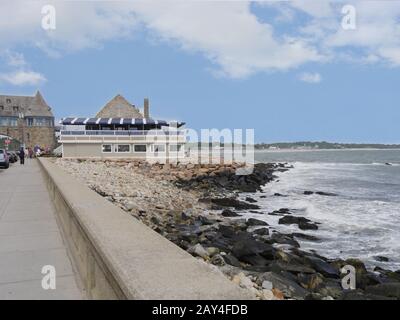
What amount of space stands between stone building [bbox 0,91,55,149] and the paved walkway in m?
83.5

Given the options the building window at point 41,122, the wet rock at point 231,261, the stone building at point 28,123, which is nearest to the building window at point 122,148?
the wet rock at point 231,261

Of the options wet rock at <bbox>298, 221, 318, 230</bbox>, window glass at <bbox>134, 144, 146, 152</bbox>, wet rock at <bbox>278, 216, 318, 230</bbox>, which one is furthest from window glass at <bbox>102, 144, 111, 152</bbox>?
wet rock at <bbox>298, 221, 318, 230</bbox>

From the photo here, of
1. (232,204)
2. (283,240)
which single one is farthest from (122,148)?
(283,240)

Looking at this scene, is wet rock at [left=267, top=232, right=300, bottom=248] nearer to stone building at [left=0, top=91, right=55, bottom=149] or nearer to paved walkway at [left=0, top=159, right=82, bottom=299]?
paved walkway at [left=0, top=159, right=82, bottom=299]

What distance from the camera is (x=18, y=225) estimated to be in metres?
8.28

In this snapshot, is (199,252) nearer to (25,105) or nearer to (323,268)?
(323,268)

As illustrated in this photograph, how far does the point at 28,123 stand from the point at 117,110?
→ 1745 inches

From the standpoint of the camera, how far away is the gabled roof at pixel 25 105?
8944cm

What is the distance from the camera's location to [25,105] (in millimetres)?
91812

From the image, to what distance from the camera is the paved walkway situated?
4.61 meters

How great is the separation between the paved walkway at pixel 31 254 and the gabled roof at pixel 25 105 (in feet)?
281
